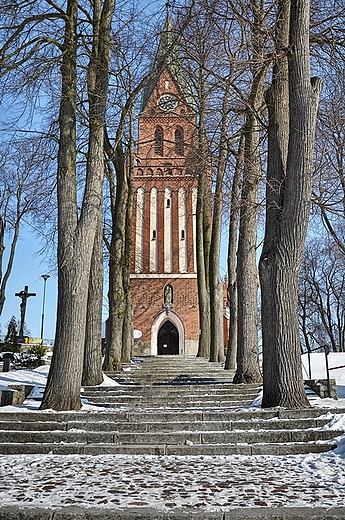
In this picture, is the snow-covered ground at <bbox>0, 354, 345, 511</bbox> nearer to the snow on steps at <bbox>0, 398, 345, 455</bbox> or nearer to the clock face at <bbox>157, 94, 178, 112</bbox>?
the snow on steps at <bbox>0, 398, 345, 455</bbox>

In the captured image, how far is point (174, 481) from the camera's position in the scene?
13.9 feet

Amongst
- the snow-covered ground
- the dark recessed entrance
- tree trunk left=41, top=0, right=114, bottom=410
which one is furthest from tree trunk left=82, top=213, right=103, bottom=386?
the dark recessed entrance

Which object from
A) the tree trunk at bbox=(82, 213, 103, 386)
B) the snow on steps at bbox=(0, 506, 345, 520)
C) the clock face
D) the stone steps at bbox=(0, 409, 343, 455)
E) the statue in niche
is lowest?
the snow on steps at bbox=(0, 506, 345, 520)

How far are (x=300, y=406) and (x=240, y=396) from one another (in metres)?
1.97

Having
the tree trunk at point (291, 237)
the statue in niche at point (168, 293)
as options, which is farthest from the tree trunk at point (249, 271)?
the statue in niche at point (168, 293)

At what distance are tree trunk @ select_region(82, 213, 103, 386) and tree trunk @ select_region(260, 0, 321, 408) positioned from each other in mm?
4153

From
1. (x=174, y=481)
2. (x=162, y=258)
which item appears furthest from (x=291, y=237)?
(x=162, y=258)

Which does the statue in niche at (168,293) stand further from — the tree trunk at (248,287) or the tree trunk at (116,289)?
the tree trunk at (248,287)

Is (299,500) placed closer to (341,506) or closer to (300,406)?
(341,506)

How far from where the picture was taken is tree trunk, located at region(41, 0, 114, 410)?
7.70 metres

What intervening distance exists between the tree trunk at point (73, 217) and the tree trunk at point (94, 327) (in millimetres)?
2217

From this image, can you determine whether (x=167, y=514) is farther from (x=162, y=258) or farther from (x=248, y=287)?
(x=162, y=258)

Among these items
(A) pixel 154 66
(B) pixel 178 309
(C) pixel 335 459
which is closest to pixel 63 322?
(C) pixel 335 459

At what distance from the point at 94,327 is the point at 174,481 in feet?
22.2
